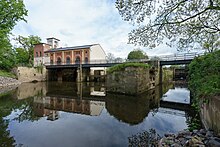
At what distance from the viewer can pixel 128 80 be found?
11.4 meters

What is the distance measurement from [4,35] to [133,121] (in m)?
18.5

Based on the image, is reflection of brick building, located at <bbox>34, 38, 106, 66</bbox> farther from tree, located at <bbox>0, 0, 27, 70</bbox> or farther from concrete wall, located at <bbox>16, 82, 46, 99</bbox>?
concrete wall, located at <bbox>16, 82, 46, 99</bbox>


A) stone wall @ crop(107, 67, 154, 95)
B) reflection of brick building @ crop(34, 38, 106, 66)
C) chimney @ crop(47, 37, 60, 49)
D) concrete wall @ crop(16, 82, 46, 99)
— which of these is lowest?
concrete wall @ crop(16, 82, 46, 99)

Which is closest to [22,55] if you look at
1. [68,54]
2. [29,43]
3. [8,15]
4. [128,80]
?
[29,43]

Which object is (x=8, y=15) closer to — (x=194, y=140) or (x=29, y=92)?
(x=29, y=92)

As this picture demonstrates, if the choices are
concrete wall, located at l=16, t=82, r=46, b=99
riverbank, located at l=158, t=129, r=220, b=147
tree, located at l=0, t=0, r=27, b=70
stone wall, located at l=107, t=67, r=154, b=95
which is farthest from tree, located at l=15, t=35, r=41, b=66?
riverbank, located at l=158, t=129, r=220, b=147

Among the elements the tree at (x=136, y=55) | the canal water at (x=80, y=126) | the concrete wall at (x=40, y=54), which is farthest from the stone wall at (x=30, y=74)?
the tree at (x=136, y=55)

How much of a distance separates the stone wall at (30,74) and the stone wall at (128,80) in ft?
59.2

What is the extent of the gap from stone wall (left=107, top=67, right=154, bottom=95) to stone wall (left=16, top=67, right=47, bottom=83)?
710 inches

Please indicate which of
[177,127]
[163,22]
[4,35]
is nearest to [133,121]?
[177,127]

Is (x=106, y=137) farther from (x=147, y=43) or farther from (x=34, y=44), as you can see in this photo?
(x=34, y=44)

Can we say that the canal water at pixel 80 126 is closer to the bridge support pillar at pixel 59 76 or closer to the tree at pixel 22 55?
the bridge support pillar at pixel 59 76

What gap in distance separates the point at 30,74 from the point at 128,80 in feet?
67.7

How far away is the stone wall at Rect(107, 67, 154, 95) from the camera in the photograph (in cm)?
1114
